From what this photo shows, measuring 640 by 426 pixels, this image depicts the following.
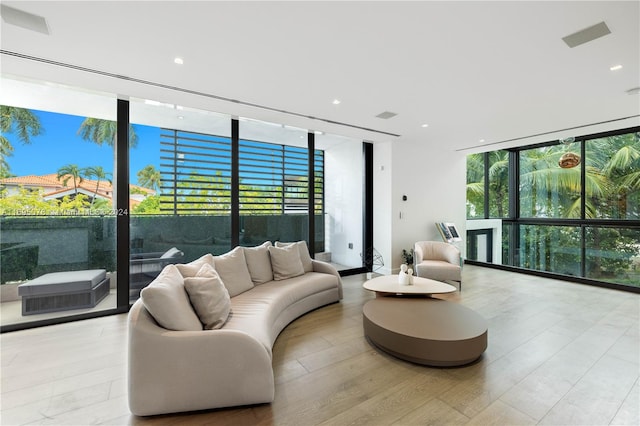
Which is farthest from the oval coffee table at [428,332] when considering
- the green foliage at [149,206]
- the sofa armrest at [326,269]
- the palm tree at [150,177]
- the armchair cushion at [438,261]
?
the palm tree at [150,177]

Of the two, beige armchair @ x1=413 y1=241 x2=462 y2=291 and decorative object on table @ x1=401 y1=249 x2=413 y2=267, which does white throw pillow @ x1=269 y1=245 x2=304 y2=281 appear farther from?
decorative object on table @ x1=401 y1=249 x2=413 y2=267

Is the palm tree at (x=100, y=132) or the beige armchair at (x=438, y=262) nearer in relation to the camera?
the palm tree at (x=100, y=132)

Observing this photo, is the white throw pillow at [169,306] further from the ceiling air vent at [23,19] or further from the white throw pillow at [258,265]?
the ceiling air vent at [23,19]

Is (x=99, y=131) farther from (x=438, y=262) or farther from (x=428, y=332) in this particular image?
(x=438, y=262)

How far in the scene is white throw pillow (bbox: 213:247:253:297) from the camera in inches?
127

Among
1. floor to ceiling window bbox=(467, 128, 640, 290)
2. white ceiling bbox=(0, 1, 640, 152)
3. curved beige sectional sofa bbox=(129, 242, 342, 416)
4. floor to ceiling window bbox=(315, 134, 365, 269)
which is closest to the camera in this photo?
curved beige sectional sofa bbox=(129, 242, 342, 416)

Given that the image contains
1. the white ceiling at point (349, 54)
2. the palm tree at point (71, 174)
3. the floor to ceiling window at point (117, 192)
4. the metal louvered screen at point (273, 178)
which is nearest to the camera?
the white ceiling at point (349, 54)

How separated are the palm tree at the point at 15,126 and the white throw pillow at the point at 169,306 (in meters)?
2.89

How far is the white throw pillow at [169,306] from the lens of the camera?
188 cm

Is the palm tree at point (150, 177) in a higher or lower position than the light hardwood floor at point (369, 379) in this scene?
higher

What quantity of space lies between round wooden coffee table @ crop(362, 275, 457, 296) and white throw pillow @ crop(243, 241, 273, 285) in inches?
52.4

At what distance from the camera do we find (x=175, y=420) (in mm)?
1858

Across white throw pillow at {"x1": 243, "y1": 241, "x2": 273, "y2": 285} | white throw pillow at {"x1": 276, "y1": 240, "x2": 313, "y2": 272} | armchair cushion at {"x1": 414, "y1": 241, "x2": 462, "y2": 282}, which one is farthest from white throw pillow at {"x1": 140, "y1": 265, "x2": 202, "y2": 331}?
armchair cushion at {"x1": 414, "y1": 241, "x2": 462, "y2": 282}

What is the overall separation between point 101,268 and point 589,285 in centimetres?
785
